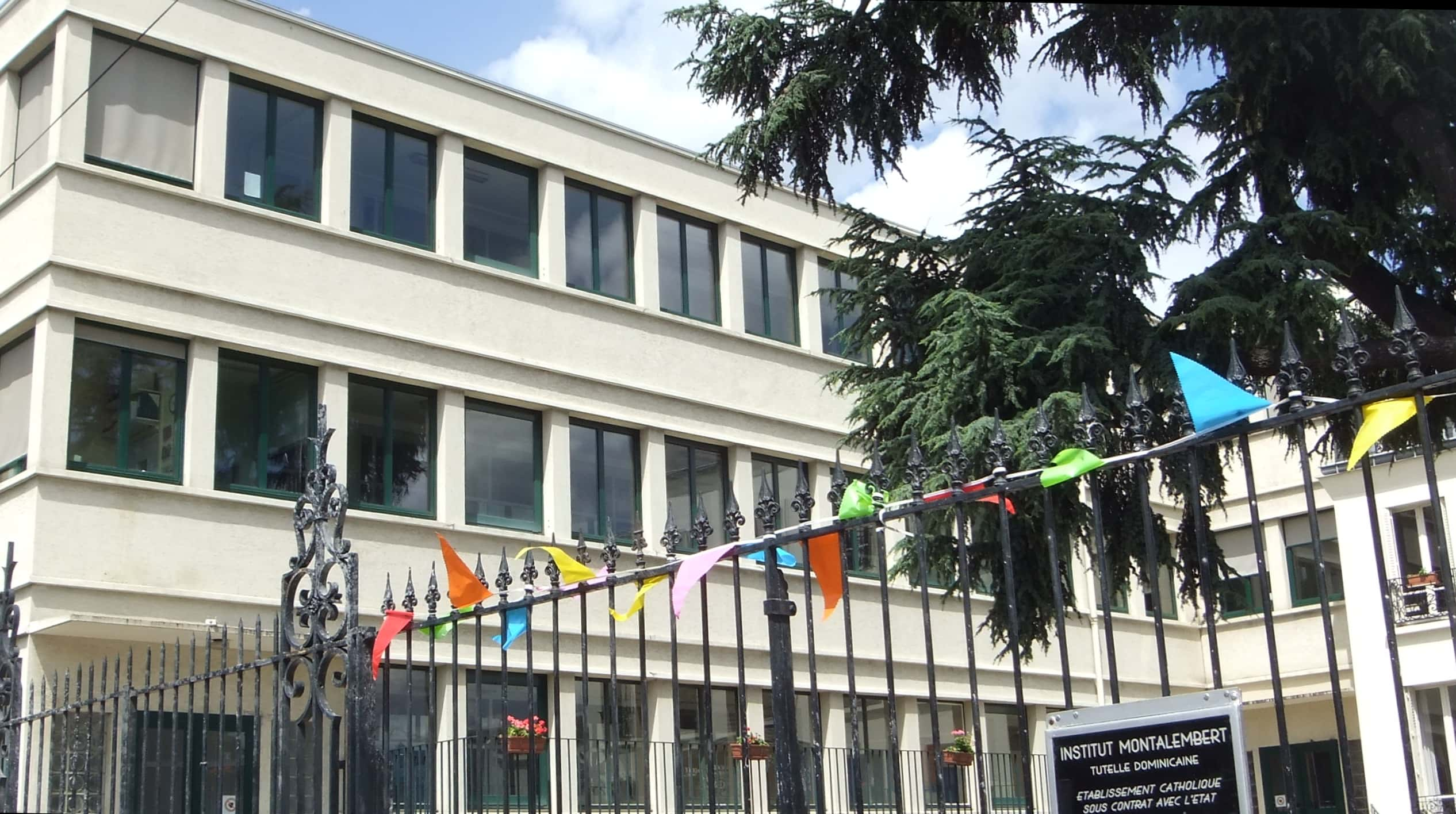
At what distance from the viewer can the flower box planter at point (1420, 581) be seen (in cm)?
2636

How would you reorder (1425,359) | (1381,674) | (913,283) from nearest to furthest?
(1425,359), (913,283), (1381,674)

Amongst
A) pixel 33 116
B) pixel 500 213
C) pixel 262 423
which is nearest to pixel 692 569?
pixel 262 423

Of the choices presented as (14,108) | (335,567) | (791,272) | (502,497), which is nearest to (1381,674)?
(791,272)

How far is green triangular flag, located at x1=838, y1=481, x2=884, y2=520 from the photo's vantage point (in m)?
6.25

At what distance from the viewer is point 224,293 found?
19.4m

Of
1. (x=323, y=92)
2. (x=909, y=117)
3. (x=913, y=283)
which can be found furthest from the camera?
(x=323, y=92)

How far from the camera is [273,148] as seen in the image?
20.4 metres

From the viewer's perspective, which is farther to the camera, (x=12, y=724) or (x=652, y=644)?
(x=652, y=644)

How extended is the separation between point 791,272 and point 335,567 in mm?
10676

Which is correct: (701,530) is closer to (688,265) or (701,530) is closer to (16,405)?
(16,405)

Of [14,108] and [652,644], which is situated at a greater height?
[14,108]

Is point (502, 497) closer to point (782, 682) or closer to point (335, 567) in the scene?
point (335, 567)

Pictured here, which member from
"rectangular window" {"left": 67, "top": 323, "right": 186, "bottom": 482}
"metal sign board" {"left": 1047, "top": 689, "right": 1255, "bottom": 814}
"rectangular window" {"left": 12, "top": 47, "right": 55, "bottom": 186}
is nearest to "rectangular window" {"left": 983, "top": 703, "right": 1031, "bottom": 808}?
"rectangular window" {"left": 67, "top": 323, "right": 186, "bottom": 482}

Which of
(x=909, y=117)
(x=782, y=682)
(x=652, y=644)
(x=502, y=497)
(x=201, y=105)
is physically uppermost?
(x=201, y=105)
